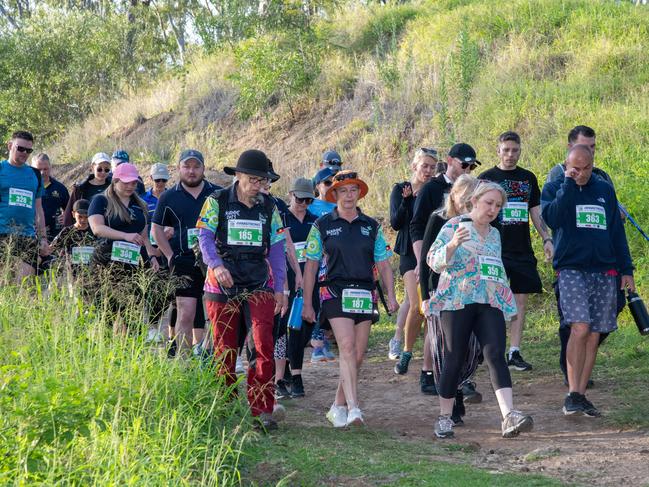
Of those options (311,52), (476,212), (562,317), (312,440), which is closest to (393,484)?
(312,440)

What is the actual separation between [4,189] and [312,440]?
5186 millimetres

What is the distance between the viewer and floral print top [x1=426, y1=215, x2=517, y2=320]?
759cm

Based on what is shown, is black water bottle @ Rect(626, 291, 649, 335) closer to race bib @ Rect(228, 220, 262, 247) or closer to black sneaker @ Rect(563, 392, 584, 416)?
black sneaker @ Rect(563, 392, 584, 416)

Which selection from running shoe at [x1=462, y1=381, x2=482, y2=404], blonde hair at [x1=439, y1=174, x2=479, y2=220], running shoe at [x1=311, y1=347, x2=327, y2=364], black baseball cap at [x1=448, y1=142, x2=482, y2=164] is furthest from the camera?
running shoe at [x1=311, y1=347, x2=327, y2=364]

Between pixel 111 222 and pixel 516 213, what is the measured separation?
12.5 ft

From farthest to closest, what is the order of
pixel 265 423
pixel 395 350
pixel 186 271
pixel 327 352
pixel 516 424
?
pixel 327 352 < pixel 395 350 < pixel 186 271 < pixel 265 423 < pixel 516 424

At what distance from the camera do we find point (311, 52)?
74.2 ft

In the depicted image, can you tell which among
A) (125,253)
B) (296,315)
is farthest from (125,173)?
(296,315)

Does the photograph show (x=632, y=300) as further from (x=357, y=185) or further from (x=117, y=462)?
(x=117, y=462)

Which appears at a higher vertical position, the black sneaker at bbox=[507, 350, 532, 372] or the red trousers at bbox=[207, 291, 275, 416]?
the red trousers at bbox=[207, 291, 275, 416]

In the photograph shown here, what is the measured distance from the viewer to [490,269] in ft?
25.0

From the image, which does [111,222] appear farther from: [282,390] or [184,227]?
[282,390]

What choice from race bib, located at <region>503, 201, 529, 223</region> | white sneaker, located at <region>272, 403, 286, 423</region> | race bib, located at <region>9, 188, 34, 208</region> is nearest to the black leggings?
white sneaker, located at <region>272, 403, 286, 423</region>

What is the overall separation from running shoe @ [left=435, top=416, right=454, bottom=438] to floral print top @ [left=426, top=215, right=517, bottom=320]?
78 cm
